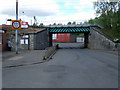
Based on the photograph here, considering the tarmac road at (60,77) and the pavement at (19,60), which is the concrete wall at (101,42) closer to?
A: the pavement at (19,60)

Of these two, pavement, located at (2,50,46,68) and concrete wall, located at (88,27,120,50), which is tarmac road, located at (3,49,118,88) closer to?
pavement, located at (2,50,46,68)

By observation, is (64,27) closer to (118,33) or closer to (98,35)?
(98,35)

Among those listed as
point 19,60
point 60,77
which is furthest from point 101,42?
point 60,77

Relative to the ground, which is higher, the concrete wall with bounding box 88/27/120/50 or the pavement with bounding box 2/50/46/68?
the concrete wall with bounding box 88/27/120/50

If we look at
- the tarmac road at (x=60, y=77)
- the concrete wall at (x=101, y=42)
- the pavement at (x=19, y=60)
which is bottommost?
the tarmac road at (x=60, y=77)

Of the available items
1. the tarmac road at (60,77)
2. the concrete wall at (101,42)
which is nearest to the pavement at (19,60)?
the tarmac road at (60,77)

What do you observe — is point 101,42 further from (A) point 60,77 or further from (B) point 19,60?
(A) point 60,77

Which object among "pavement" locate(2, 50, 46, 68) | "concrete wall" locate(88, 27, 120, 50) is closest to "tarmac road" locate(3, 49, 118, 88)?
"pavement" locate(2, 50, 46, 68)

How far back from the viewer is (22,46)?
86.6 feet

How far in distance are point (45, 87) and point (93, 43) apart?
29341mm

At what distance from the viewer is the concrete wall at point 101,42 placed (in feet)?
86.6

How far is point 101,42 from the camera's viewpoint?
29156 mm

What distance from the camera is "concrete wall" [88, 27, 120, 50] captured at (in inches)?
1040

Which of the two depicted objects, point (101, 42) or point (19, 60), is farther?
point (101, 42)
